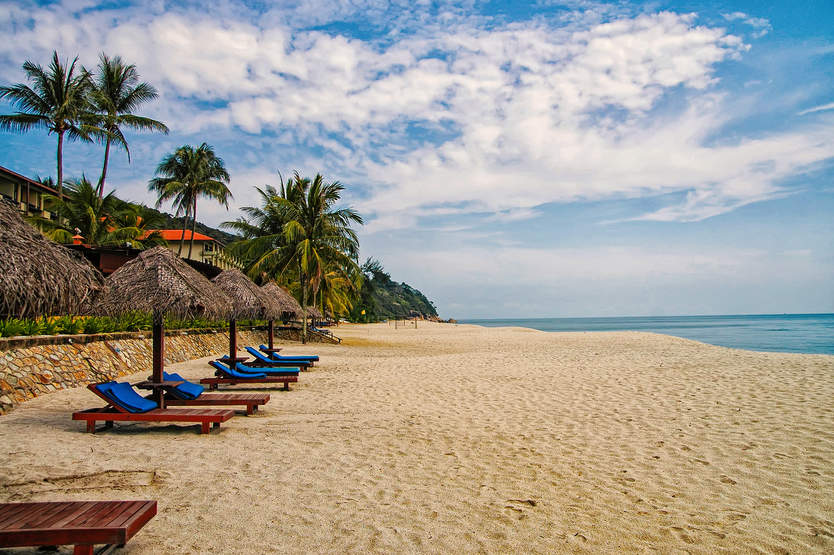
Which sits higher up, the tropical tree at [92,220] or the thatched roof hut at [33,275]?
the tropical tree at [92,220]

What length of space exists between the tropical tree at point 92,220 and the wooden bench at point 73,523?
17.2 meters

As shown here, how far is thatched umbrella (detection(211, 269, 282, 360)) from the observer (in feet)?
38.6

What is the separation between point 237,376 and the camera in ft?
31.4

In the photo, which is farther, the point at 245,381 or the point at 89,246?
the point at 89,246

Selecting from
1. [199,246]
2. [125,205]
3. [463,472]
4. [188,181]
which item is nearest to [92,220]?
[125,205]

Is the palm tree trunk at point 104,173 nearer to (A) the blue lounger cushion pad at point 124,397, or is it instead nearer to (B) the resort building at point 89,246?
(B) the resort building at point 89,246

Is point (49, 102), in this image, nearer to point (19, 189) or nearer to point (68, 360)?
point (19, 189)

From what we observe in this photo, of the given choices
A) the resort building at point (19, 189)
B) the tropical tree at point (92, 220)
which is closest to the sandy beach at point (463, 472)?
the tropical tree at point (92, 220)

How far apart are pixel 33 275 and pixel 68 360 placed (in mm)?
5285

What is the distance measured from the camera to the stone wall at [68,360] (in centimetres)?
753

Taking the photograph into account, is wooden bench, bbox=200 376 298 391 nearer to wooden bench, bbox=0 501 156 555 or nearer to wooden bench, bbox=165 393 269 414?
wooden bench, bbox=165 393 269 414

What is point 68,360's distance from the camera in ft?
29.9

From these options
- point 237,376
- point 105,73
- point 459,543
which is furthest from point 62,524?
point 105,73

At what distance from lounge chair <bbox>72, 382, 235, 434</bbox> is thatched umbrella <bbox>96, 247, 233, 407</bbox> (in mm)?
577
